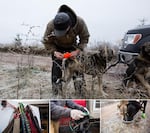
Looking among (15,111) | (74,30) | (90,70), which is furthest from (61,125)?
(74,30)

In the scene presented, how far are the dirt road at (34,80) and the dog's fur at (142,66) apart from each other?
5.1 inches

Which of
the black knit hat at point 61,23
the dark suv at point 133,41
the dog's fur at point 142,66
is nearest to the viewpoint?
the black knit hat at point 61,23

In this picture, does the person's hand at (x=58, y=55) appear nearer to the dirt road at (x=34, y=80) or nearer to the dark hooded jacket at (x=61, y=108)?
the dirt road at (x=34, y=80)

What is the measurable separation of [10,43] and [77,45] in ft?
2.06

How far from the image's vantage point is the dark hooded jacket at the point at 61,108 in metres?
2.76

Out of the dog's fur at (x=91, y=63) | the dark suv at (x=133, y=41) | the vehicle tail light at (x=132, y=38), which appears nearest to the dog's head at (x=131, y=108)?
the dog's fur at (x=91, y=63)

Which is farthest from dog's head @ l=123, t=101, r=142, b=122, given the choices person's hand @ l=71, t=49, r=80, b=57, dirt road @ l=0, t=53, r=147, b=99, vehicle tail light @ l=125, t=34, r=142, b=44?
vehicle tail light @ l=125, t=34, r=142, b=44

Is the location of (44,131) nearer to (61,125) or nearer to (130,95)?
(61,125)

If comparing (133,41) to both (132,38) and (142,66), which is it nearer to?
(132,38)

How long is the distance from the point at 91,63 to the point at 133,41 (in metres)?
0.97

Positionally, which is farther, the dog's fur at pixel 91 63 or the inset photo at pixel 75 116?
the dog's fur at pixel 91 63

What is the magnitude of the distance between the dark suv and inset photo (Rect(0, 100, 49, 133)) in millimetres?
1477

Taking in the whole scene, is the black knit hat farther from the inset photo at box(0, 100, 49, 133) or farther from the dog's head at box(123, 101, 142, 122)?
the dog's head at box(123, 101, 142, 122)

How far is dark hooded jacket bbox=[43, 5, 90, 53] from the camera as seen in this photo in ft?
10.8
